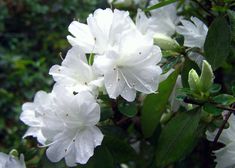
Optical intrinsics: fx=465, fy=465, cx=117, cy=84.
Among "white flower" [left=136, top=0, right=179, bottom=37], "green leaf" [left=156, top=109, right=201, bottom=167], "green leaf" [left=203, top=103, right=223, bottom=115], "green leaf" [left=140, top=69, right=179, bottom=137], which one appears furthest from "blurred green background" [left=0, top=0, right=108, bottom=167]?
"green leaf" [left=203, top=103, right=223, bottom=115]

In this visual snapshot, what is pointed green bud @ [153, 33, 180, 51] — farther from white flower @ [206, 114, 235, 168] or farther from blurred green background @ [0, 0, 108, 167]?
blurred green background @ [0, 0, 108, 167]

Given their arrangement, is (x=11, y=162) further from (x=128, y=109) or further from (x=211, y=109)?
(x=211, y=109)

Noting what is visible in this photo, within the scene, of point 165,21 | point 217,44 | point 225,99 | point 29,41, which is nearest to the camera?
point 225,99

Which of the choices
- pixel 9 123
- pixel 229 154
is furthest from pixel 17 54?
pixel 229 154

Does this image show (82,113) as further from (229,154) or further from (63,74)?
(229,154)

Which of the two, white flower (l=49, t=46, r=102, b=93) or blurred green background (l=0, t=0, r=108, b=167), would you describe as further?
blurred green background (l=0, t=0, r=108, b=167)

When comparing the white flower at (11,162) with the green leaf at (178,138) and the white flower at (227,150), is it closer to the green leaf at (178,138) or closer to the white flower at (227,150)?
the green leaf at (178,138)

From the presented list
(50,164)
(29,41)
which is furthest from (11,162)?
(29,41)
